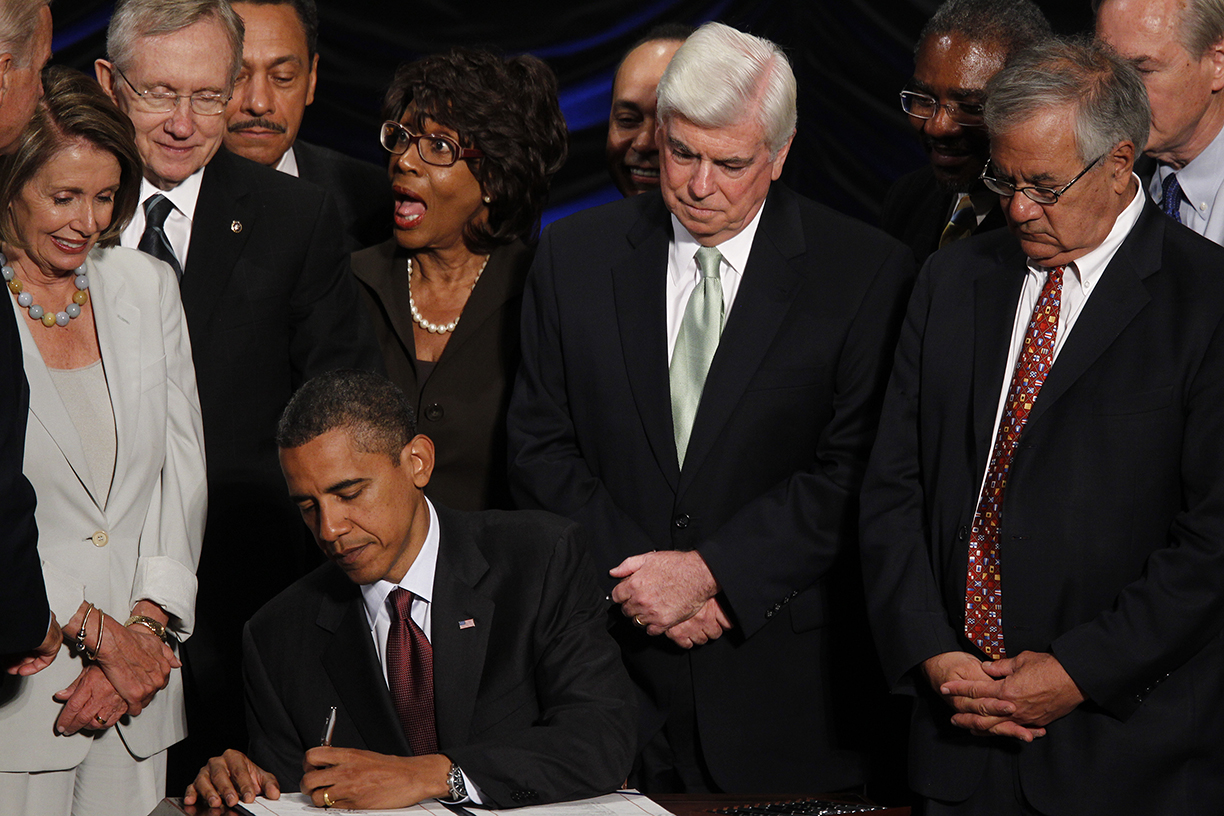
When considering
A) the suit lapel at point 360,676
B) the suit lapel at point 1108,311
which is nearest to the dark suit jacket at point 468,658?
the suit lapel at point 360,676

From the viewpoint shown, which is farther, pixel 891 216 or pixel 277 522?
pixel 891 216

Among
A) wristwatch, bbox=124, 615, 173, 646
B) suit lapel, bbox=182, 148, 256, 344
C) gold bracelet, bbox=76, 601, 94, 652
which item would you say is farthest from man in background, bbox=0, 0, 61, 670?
suit lapel, bbox=182, 148, 256, 344

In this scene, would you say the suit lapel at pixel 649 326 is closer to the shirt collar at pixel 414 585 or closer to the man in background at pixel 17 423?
the shirt collar at pixel 414 585

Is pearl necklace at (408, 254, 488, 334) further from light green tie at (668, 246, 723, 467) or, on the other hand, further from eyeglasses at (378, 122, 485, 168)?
light green tie at (668, 246, 723, 467)

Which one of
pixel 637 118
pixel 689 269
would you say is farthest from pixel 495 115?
pixel 689 269

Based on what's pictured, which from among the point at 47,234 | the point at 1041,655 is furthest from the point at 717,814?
the point at 47,234

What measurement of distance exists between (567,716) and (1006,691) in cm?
79

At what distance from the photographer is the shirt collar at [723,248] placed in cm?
318

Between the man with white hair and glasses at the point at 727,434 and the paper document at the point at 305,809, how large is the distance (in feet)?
2.57

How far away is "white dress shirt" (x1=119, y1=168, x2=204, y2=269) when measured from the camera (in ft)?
11.2

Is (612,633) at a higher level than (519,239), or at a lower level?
lower

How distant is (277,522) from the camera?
11.4 ft

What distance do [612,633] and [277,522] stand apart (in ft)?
2.86

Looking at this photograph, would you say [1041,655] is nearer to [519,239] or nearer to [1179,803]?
[1179,803]
